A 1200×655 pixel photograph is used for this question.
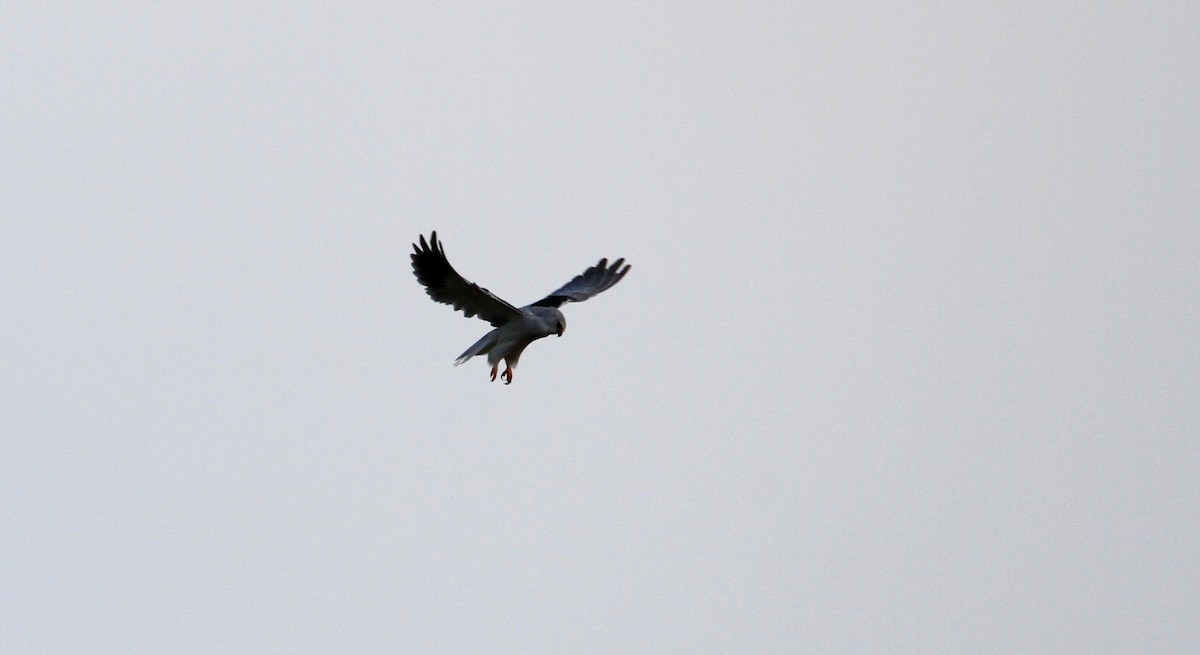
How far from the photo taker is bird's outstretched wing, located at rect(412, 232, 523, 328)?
2300 centimetres

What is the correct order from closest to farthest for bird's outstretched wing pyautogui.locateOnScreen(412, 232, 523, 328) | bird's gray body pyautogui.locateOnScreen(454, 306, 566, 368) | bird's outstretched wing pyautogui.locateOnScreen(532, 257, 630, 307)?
bird's outstretched wing pyautogui.locateOnScreen(412, 232, 523, 328) < bird's gray body pyautogui.locateOnScreen(454, 306, 566, 368) < bird's outstretched wing pyautogui.locateOnScreen(532, 257, 630, 307)

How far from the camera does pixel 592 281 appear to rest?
28.2 m

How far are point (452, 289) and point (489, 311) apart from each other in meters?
0.59

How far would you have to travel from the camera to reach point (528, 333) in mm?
24094

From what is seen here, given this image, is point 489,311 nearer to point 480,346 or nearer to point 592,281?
point 480,346

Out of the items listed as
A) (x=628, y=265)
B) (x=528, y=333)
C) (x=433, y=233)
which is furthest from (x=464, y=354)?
(x=628, y=265)

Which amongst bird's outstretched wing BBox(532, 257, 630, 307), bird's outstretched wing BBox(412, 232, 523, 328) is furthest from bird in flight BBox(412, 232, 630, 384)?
bird's outstretched wing BBox(532, 257, 630, 307)

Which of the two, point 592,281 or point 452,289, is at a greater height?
point 592,281

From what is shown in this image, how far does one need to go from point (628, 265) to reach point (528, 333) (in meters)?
4.97

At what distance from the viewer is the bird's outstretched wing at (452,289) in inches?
906

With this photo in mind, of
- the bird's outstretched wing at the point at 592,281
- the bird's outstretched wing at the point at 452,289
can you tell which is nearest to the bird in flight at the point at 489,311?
the bird's outstretched wing at the point at 452,289

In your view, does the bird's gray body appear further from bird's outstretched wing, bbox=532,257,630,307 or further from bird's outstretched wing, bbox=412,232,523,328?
bird's outstretched wing, bbox=532,257,630,307

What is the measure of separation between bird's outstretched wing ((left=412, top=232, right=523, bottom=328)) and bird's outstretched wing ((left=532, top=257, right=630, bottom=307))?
3220 millimetres

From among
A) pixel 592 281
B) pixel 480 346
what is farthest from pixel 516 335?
pixel 592 281
